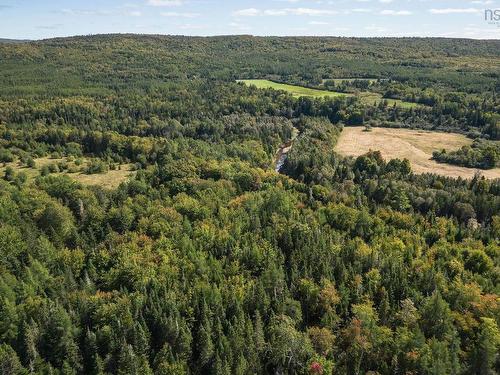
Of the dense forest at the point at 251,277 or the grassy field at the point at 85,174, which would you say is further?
Result: the grassy field at the point at 85,174

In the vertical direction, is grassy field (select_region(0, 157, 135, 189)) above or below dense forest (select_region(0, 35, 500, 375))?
above

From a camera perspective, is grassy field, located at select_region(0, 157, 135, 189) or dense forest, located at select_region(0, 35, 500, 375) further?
grassy field, located at select_region(0, 157, 135, 189)

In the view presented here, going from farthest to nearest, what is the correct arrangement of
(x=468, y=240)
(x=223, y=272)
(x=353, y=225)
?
(x=353, y=225) < (x=468, y=240) < (x=223, y=272)

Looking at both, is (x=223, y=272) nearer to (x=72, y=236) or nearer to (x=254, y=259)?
(x=254, y=259)

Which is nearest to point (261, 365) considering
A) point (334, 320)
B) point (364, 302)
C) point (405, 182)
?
point (334, 320)

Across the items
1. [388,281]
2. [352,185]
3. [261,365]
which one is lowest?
[261,365]

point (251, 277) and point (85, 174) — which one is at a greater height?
point (85, 174)

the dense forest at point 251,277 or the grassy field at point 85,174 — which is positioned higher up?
the grassy field at point 85,174

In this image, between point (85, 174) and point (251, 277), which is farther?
point (85, 174)
